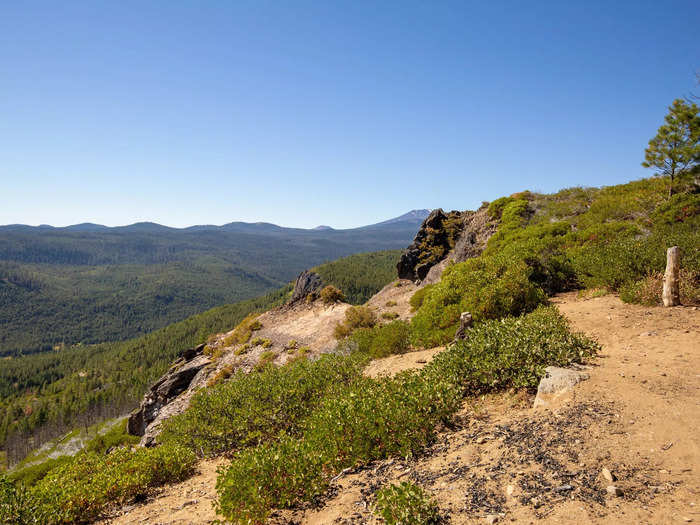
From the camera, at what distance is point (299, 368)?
43.2ft

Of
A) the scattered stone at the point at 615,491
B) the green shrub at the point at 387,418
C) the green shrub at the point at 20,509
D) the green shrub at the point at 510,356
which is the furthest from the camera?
the green shrub at the point at 510,356

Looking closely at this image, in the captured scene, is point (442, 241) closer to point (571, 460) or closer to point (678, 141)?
point (678, 141)

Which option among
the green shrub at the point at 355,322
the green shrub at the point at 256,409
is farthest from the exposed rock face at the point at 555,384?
the green shrub at the point at 355,322

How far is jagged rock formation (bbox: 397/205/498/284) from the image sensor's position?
96.1 ft

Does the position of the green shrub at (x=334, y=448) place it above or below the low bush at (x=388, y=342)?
above

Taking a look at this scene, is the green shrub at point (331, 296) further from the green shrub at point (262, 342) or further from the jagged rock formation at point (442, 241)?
the jagged rock formation at point (442, 241)

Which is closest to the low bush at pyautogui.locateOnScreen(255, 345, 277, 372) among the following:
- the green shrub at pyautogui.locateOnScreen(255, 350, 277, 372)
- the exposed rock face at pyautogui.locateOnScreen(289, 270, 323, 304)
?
the green shrub at pyautogui.locateOnScreen(255, 350, 277, 372)

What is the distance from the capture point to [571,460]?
15.0 feet

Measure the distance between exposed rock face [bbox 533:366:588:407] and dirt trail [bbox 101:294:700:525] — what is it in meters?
0.15

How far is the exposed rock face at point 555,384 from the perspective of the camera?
6293 mm

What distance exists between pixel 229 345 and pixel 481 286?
24.6 metres

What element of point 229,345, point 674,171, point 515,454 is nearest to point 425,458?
point 515,454

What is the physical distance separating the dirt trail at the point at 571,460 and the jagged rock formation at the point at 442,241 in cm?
2137

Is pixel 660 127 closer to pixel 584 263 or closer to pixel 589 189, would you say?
pixel 589 189
